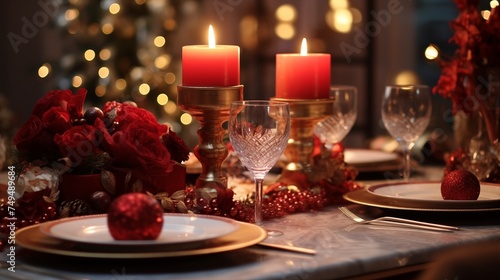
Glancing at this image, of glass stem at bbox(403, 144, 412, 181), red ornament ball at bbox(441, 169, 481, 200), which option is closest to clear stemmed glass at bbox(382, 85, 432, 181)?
glass stem at bbox(403, 144, 412, 181)

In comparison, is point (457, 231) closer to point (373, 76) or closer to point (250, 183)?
→ point (250, 183)

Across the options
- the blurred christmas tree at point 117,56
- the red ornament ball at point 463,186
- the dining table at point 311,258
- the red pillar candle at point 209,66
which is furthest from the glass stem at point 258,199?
the blurred christmas tree at point 117,56

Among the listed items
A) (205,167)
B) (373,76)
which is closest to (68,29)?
(373,76)

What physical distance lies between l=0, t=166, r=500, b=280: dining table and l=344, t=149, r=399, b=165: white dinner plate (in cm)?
55

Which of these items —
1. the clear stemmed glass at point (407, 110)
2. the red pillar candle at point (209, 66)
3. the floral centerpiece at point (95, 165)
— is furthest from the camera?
the clear stemmed glass at point (407, 110)

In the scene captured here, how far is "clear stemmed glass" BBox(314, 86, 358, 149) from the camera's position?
82.1 inches

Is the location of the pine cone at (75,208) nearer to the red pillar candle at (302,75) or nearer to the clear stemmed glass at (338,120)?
the red pillar candle at (302,75)

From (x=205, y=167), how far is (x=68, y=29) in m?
3.12

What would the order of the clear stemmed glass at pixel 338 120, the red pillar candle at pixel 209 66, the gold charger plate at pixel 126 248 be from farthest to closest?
the clear stemmed glass at pixel 338 120
the red pillar candle at pixel 209 66
the gold charger plate at pixel 126 248

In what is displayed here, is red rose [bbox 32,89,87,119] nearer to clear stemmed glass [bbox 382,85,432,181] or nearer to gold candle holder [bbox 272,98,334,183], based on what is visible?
gold candle holder [bbox 272,98,334,183]

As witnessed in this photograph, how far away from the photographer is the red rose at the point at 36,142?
152 cm

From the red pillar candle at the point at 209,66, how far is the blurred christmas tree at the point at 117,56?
296 cm

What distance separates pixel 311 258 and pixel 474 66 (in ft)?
2.76

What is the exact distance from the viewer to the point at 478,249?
110 cm
